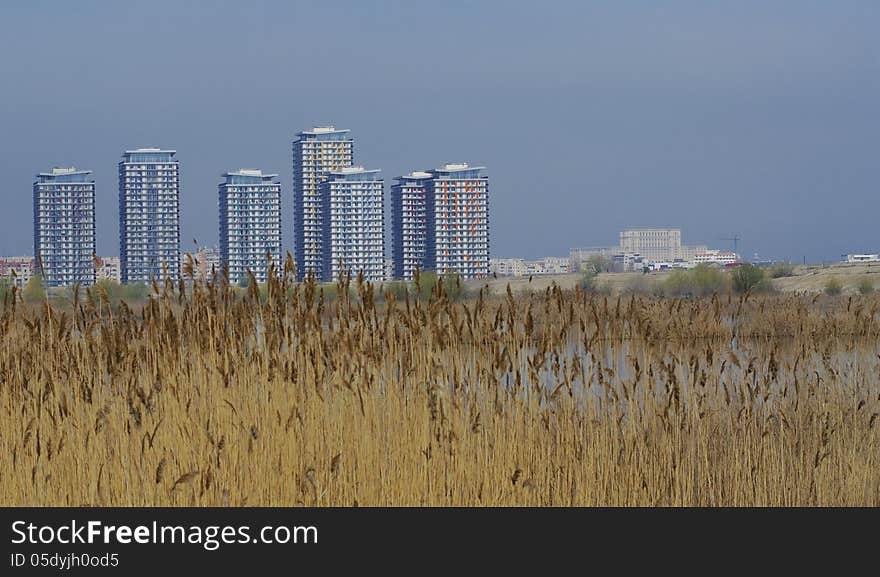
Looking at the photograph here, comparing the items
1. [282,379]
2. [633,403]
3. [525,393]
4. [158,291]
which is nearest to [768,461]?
[633,403]

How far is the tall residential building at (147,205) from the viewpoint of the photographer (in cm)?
7594

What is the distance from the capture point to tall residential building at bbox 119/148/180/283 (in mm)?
75938

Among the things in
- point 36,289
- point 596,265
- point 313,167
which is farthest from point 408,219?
point 36,289

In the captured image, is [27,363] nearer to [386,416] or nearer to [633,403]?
[386,416]

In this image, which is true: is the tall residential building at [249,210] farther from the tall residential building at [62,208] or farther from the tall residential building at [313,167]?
the tall residential building at [62,208]

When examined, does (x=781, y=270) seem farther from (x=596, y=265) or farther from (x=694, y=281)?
(x=694, y=281)

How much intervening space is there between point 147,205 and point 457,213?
75.6ft

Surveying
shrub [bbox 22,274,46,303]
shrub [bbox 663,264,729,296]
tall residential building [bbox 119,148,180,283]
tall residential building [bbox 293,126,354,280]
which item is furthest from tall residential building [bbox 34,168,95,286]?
shrub [bbox 22,274,46,303]

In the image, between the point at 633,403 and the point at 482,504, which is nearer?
the point at 482,504

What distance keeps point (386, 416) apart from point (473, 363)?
1.34ft

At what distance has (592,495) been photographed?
4457 mm

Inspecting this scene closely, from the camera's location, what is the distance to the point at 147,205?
260 feet

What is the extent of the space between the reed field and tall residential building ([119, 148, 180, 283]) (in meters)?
69.0

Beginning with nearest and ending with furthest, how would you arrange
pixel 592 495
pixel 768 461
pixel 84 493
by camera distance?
1. pixel 84 493
2. pixel 592 495
3. pixel 768 461
